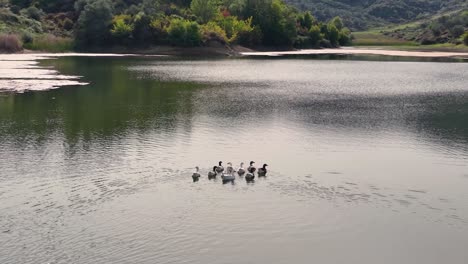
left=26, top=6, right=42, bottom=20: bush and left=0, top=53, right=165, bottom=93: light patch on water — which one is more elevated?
left=26, top=6, right=42, bottom=20: bush

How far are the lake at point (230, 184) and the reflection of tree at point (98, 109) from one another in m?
0.22

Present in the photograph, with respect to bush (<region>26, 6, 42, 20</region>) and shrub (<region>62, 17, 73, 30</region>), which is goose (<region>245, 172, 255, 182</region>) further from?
bush (<region>26, 6, 42, 20</region>)

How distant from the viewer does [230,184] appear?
36906 millimetres

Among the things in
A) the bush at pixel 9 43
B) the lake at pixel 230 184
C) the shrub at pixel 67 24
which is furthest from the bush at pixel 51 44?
the lake at pixel 230 184

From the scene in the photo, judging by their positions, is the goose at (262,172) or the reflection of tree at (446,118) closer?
the goose at (262,172)

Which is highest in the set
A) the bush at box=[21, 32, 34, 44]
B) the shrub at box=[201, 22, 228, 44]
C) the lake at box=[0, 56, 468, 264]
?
the shrub at box=[201, 22, 228, 44]

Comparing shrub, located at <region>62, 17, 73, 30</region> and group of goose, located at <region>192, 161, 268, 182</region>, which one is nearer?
group of goose, located at <region>192, 161, 268, 182</region>

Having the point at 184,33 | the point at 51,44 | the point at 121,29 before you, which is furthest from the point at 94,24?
the point at 184,33

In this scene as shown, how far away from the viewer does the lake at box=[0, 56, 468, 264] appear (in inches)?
1077

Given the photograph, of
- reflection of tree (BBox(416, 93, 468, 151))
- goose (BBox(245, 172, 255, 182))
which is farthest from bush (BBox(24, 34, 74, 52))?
goose (BBox(245, 172, 255, 182))

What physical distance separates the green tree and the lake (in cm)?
10657

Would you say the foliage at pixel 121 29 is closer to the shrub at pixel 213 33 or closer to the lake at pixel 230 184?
the shrub at pixel 213 33

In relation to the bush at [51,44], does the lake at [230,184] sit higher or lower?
lower

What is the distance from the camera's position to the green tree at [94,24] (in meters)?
179
